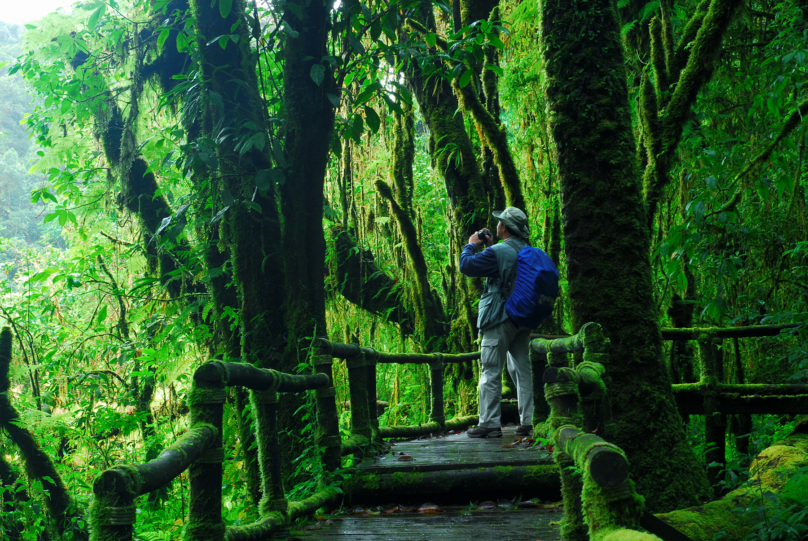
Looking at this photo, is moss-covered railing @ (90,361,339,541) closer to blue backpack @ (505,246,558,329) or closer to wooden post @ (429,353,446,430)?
blue backpack @ (505,246,558,329)

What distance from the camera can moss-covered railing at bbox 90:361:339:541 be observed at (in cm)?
179

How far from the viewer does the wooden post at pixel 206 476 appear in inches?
101

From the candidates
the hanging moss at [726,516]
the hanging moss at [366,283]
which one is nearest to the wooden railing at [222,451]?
the hanging moss at [726,516]

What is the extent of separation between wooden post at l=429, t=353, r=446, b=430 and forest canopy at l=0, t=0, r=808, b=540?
1615 millimetres

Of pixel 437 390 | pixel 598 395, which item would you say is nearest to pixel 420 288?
pixel 437 390

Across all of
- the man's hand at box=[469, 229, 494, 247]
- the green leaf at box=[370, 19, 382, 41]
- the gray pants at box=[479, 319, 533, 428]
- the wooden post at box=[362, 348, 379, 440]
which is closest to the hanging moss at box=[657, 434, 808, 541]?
the gray pants at box=[479, 319, 533, 428]

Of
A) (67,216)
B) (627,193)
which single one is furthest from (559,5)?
(67,216)

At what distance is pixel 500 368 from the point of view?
6.35m

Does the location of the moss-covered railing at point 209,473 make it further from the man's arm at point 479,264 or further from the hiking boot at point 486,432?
the hiking boot at point 486,432

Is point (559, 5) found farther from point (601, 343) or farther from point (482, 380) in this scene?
point (482, 380)

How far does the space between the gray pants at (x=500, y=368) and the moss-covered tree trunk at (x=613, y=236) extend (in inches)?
71.8

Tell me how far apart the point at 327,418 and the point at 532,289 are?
8.89 feet

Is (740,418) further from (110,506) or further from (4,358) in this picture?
(4,358)

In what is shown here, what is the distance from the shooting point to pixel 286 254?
17.4ft
